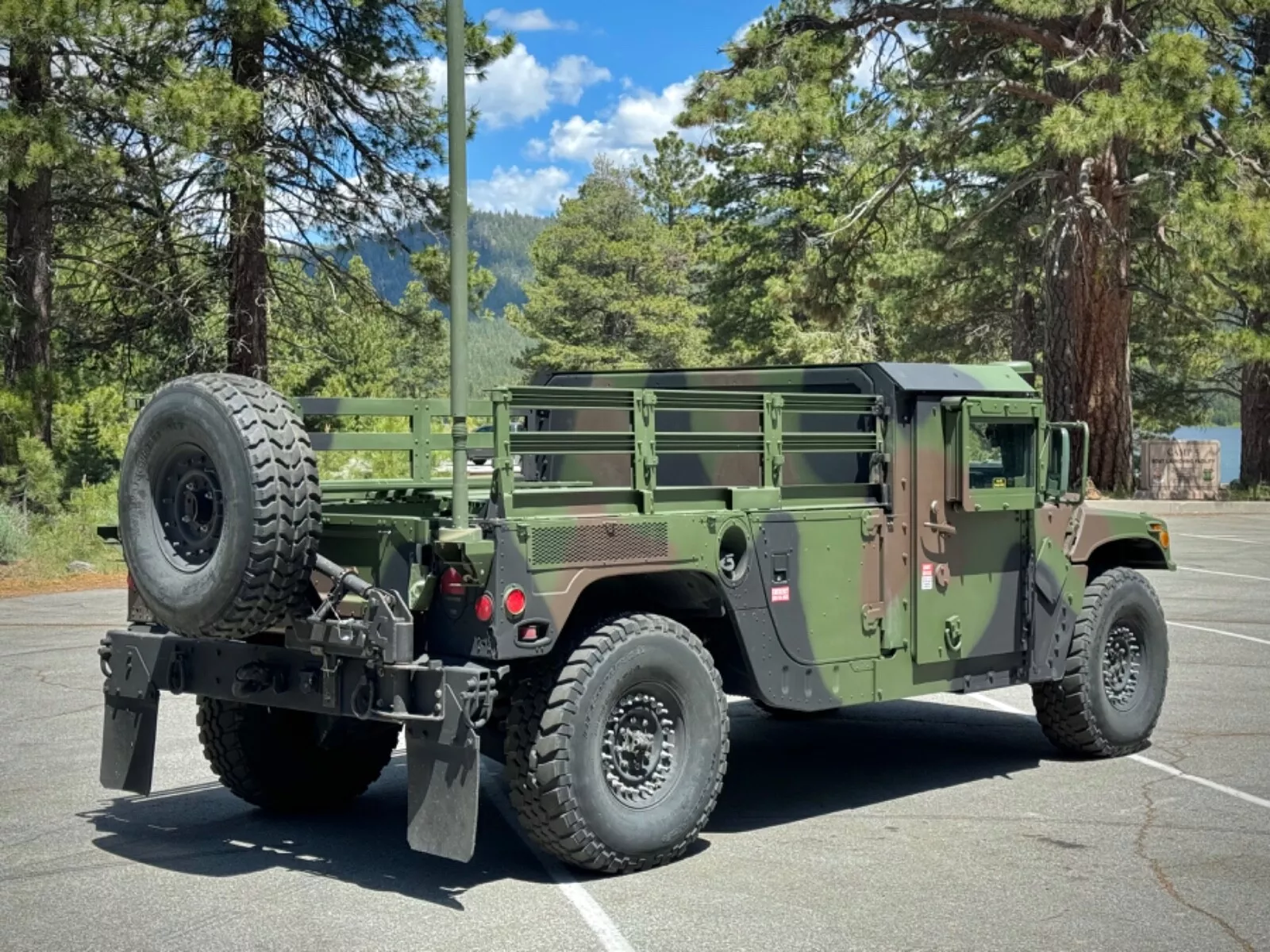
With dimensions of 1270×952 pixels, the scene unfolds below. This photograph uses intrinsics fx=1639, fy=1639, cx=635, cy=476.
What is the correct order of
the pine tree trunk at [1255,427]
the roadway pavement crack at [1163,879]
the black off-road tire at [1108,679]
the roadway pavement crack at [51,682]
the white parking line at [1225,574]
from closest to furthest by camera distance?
the roadway pavement crack at [1163,879]
the black off-road tire at [1108,679]
the roadway pavement crack at [51,682]
the white parking line at [1225,574]
the pine tree trunk at [1255,427]

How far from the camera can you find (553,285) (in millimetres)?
62844

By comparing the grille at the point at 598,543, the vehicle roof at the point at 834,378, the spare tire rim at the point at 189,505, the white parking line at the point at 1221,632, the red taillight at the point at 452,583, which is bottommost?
the white parking line at the point at 1221,632

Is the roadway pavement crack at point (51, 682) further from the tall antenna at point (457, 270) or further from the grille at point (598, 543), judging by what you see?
the grille at point (598, 543)

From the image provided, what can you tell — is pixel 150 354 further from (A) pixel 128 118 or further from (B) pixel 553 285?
(B) pixel 553 285

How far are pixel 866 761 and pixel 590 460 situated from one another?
7.64 feet

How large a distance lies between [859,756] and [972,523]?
1779mm

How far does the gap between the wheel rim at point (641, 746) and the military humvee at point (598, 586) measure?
0.01 meters

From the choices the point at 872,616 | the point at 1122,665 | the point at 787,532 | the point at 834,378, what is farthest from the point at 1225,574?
the point at 787,532

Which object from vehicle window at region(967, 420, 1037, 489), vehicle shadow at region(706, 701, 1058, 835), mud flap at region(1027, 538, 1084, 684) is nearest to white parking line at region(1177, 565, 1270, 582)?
vehicle shadow at region(706, 701, 1058, 835)

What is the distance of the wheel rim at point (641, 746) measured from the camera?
664cm

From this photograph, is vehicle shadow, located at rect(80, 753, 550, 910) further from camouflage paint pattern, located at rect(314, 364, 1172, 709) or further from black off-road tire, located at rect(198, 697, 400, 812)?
camouflage paint pattern, located at rect(314, 364, 1172, 709)

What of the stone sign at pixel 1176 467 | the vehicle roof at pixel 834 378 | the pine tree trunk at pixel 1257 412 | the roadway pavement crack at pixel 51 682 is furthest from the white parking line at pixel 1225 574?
the pine tree trunk at pixel 1257 412

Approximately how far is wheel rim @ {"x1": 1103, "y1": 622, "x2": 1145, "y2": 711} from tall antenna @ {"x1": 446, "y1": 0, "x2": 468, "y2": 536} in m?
4.23

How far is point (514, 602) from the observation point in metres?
6.23
